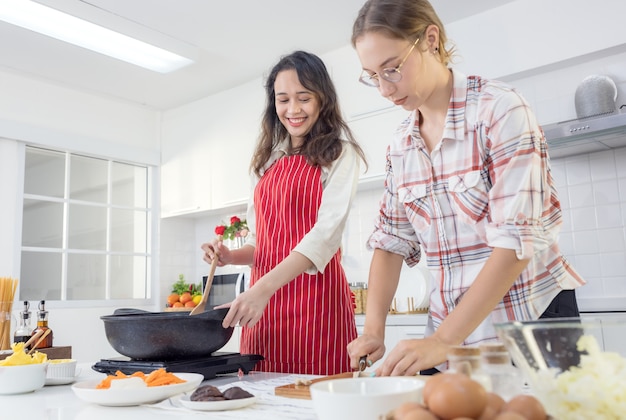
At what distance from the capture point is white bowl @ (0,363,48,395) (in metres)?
1.07

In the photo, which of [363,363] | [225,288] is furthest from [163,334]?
[225,288]

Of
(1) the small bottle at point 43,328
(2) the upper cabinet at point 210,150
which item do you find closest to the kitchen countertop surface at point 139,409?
(1) the small bottle at point 43,328

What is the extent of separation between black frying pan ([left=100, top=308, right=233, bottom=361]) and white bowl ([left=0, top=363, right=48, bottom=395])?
15cm

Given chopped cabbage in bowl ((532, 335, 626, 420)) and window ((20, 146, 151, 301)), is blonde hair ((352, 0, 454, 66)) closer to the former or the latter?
chopped cabbage in bowl ((532, 335, 626, 420))

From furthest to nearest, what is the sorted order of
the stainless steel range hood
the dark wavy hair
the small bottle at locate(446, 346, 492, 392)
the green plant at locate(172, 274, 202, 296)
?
the green plant at locate(172, 274, 202, 296), the stainless steel range hood, the dark wavy hair, the small bottle at locate(446, 346, 492, 392)

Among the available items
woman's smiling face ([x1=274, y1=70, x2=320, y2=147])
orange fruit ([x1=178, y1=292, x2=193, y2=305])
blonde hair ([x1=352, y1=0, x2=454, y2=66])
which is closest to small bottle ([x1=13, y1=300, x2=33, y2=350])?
woman's smiling face ([x1=274, y1=70, x2=320, y2=147])

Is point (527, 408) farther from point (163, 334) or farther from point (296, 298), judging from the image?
point (296, 298)

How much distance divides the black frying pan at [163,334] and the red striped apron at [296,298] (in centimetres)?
30

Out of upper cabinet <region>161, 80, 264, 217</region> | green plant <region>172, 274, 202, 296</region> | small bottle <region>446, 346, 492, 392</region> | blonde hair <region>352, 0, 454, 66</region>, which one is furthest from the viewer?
green plant <region>172, 274, 202, 296</region>

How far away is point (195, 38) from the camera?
136 inches

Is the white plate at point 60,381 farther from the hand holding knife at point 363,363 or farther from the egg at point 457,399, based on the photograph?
the egg at point 457,399

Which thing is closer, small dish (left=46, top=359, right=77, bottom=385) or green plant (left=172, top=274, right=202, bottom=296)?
small dish (left=46, top=359, right=77, bottom=385)

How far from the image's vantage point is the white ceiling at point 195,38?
3.07 metres

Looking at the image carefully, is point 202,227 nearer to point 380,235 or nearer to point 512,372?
point 380,235
